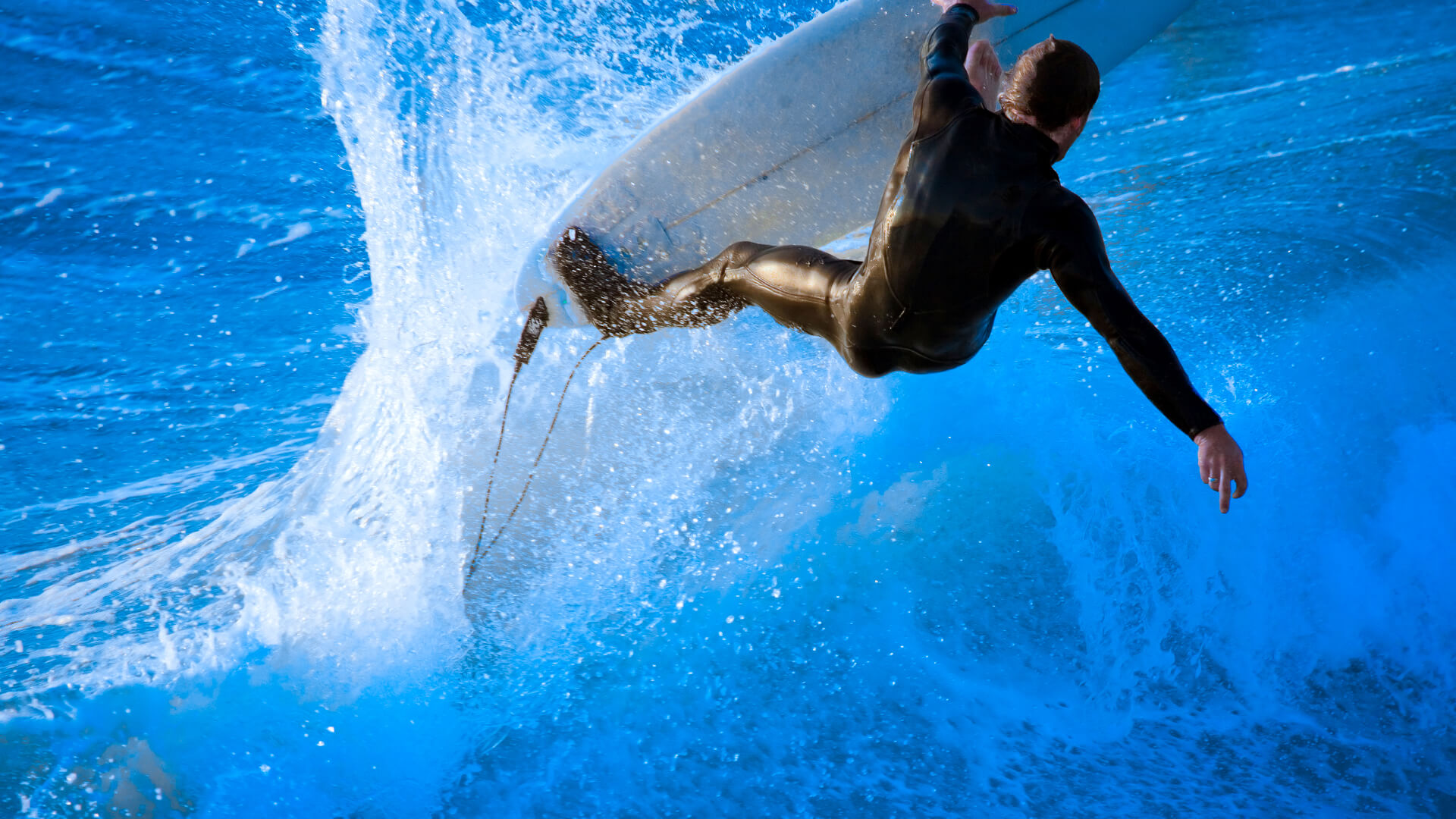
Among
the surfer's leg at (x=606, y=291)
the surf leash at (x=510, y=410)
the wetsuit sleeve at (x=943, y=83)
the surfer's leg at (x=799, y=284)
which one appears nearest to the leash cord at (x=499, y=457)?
the surf leash at (x=510, y=410)

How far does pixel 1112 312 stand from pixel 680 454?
→ 8.31ft

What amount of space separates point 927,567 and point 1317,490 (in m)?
2.39

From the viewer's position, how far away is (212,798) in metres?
4.40

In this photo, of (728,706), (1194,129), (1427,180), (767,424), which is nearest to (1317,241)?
(1427,180)

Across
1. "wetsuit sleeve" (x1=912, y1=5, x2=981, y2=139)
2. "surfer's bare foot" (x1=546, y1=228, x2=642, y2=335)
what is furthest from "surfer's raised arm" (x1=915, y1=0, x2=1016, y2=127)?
"surfer's bare foot" (x1=546, y1=228, x2=642, y2=335)

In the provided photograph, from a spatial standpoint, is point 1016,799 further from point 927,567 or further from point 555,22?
point 555,22

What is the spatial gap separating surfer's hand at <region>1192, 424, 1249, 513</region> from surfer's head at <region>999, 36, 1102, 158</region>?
720 millimetres

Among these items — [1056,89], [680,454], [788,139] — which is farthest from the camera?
[680,454]

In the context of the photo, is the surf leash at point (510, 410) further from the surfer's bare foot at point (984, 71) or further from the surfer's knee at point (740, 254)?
the surfer's bare foot at point (984, 71)

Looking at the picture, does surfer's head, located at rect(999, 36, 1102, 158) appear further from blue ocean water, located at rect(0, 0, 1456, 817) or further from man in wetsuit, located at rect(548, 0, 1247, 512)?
blue ocean water, located at rect(0, 0, 1456, 817)

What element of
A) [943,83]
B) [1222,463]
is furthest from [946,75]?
[1222,463]

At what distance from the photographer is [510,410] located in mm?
3428

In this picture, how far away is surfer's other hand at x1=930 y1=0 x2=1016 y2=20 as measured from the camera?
2.33 m

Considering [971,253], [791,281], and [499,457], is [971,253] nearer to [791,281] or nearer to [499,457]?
[791,281]
